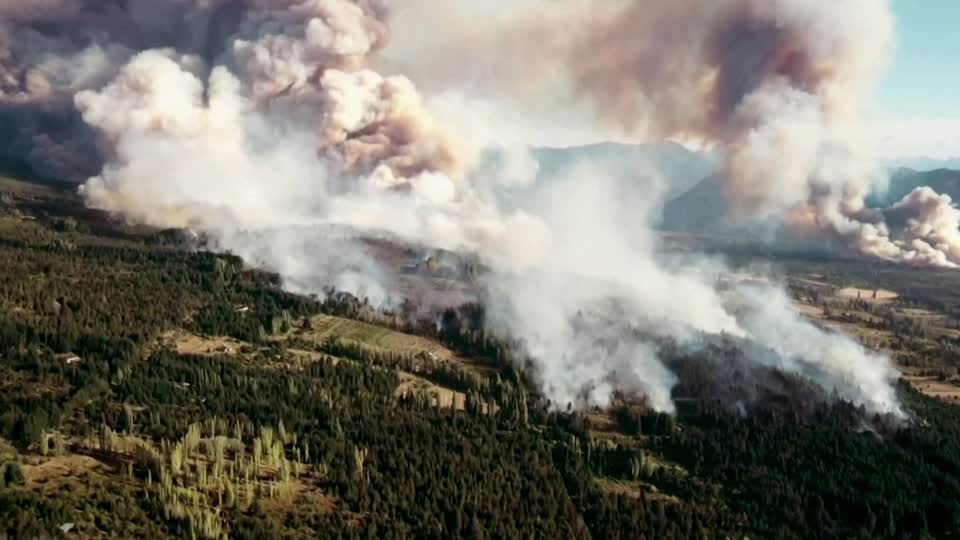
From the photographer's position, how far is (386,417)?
182125 millimetres

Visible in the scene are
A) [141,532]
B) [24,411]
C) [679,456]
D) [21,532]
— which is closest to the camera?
[21,532]

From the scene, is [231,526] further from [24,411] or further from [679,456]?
[679,456]

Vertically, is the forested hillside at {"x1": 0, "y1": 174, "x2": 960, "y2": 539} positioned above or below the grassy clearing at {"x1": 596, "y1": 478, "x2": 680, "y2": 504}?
above

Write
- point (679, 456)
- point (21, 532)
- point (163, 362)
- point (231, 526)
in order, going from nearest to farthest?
point (21, 532) < point (231, 526) < point (679, 456) < point (163, 362)

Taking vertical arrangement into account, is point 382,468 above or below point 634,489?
above

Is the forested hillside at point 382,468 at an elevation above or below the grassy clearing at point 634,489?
above

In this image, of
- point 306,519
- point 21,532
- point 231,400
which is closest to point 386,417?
point 231,400

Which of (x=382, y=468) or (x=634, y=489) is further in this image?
(x=634, y=489)

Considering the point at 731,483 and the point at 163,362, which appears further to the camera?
the point at 163,362

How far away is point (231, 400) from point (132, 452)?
34.7 meters

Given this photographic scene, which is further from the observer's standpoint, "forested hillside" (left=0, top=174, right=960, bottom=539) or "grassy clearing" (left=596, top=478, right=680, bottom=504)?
"grassy clearing" (left=596, top=478, right=680, bottom=504)

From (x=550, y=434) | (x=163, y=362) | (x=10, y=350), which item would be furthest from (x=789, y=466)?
(x=10, y=350)

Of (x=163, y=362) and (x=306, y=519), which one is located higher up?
(x=163, y=362)

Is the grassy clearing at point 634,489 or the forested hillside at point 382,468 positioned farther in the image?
the grassy clearing at point 634,489
